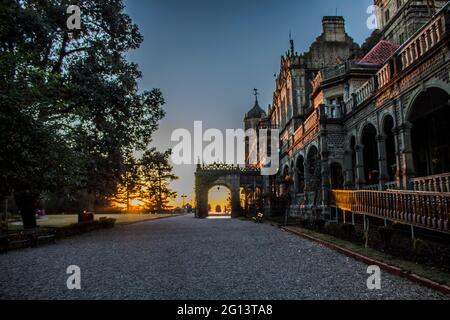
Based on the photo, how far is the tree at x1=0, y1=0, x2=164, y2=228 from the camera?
11578 millimetres

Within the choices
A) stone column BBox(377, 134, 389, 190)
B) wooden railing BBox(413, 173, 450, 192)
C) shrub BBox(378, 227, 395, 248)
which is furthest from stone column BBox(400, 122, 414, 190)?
shrub BBox(378, 227, 395, 248)

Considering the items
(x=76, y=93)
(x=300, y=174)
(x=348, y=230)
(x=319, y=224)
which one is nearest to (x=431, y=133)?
(x=319, y=224)

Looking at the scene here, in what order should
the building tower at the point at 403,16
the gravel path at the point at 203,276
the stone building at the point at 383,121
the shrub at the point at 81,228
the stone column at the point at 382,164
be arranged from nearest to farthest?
the gravel path at the point at 203,276
the stone building at the point at 383,121
the stone column at the point at 382,164
the shrub at the point at 81,228
the building tower at the point at 403,16

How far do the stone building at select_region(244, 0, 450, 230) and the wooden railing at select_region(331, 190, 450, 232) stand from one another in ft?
0.13

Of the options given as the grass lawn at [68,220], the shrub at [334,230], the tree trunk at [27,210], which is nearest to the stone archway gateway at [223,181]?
the grass lawn at [68,220]

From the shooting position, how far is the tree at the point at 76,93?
456 inches

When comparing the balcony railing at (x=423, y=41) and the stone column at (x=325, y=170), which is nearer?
the balcony railing at (x=423, y=41)

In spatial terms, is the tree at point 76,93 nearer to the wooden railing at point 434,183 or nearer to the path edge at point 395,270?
the path edge at point 395,270

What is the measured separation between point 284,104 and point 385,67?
2521cm

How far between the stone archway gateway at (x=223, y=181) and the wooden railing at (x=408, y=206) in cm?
2753

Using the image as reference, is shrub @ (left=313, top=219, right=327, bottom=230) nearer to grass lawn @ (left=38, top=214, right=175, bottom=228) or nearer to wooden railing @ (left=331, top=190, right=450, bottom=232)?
wooden railing @ (left=331, top=190, right=450, bottom=232)

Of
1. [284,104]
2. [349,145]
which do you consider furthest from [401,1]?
[349,145]

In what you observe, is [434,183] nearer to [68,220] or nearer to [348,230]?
[348,230]
